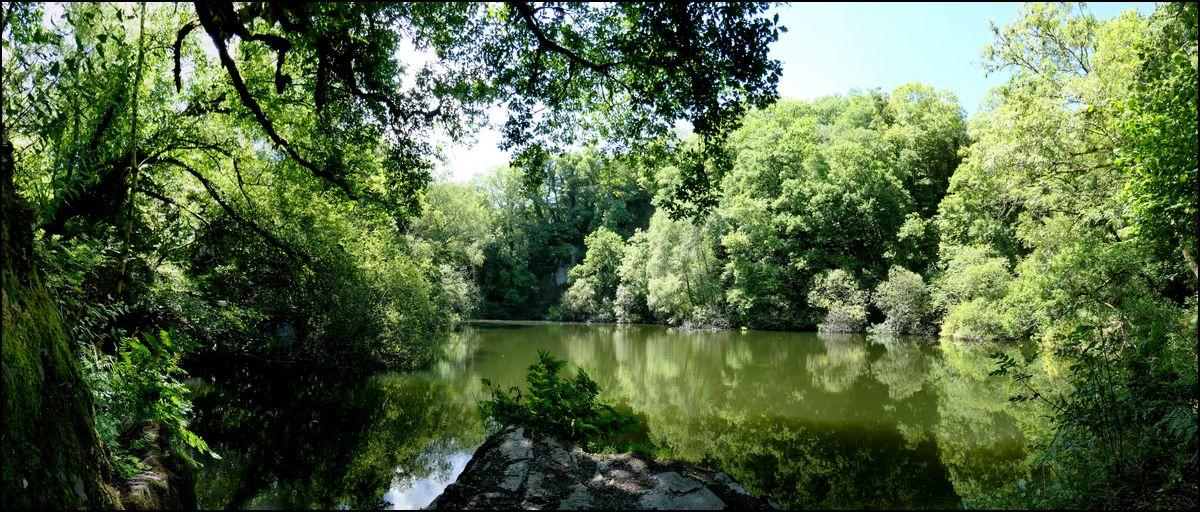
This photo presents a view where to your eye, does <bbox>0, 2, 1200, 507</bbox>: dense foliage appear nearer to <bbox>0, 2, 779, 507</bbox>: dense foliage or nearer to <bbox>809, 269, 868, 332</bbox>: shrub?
<bbox>0, 2, 779, 507</bbox>: dense foliage

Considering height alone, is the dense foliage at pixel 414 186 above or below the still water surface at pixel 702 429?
above

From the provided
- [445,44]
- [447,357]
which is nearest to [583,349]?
[447,357]

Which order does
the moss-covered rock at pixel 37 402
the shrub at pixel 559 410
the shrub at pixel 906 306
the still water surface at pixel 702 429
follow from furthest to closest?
the shrub at pixel 906 306, the still water surface at pixel 702 429, the shrub at pixel 559 410, the moss-covered rock at pixel 37 402

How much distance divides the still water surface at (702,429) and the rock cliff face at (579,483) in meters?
2.23

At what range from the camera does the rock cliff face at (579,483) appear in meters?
4.01

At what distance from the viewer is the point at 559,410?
6.18 m

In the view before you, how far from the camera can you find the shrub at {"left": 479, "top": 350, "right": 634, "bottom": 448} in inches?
237

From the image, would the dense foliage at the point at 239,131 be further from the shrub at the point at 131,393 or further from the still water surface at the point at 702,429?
the still water surface at the point at 702,429

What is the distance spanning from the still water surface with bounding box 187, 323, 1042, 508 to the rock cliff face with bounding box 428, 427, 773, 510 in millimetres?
2235

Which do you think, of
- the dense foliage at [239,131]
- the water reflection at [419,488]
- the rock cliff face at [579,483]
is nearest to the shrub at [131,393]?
the dense foliage at [239,131]

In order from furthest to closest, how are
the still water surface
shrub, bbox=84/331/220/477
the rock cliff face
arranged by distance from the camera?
the still water surface, the rock cliff face, shrub, bbox=84/331/220/477

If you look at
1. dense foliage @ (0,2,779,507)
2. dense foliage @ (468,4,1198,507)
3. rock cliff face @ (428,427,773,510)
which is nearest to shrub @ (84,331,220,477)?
dense foliage @ (0,2,779,507)

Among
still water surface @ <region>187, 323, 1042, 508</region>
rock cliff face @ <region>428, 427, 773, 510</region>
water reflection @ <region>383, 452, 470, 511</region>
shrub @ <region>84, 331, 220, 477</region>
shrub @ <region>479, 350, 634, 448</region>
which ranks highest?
shrub @ <region>84, 331, 220, 477</region>

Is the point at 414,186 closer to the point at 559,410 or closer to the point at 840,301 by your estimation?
the point at 559,410
